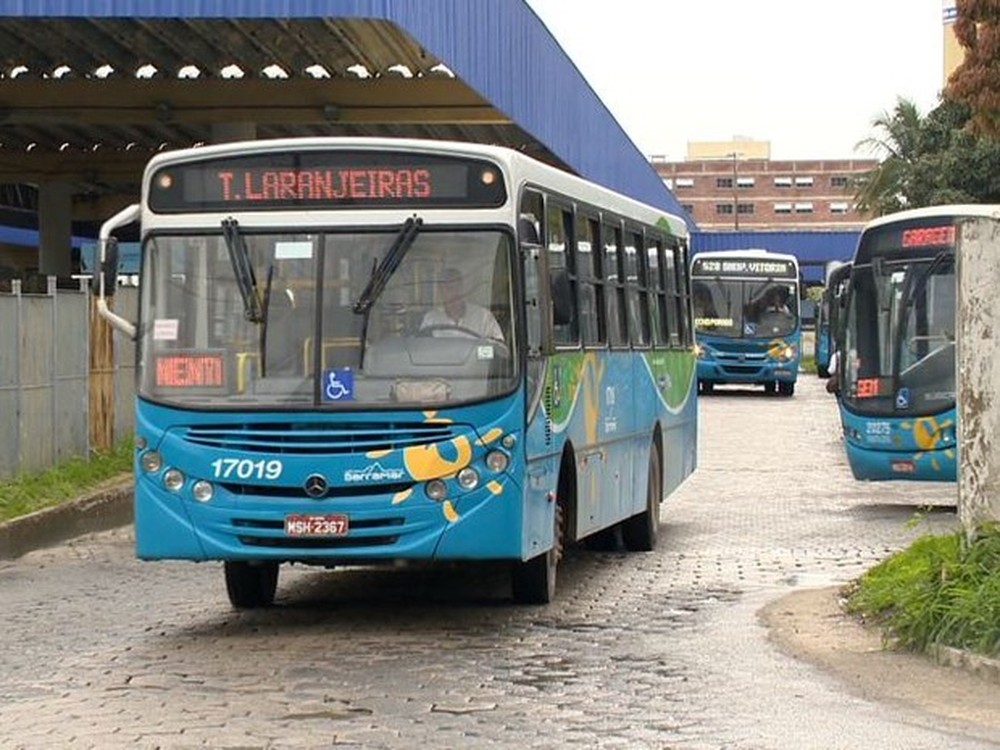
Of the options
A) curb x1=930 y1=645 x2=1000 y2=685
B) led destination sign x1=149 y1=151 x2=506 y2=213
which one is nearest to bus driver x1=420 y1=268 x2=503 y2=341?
led destination sign x1=149 y1=151 x2=506 y2=213

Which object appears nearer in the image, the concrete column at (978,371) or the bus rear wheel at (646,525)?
the concrete column at (978,371)

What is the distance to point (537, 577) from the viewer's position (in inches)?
506

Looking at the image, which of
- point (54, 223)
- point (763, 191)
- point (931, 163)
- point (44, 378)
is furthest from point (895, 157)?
point (763, 191)

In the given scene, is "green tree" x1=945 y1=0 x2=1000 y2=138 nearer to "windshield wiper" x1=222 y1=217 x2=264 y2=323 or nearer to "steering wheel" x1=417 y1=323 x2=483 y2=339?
"steering wheel" x1=417 y1=323 x2=483 y2=339

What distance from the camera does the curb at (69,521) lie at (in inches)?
681

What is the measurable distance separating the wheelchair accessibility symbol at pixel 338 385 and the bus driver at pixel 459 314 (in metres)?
0.60

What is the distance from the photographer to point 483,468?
11602 millimetres

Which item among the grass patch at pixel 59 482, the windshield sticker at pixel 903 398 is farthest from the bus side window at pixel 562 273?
the windshield sticker at pixel 903 398

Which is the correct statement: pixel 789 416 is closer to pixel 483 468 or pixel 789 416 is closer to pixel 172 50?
pixel 172 50

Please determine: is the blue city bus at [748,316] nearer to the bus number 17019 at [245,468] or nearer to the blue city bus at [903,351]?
the blue city bus at [903,351]

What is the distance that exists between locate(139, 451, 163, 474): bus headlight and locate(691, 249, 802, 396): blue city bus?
34993mm

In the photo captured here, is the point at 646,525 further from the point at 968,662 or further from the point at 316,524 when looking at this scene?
the point at 968,662

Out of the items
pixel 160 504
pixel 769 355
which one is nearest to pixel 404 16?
pixel 160 504

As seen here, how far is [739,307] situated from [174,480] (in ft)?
117
